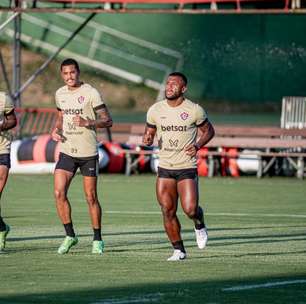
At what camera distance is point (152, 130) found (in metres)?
14.8

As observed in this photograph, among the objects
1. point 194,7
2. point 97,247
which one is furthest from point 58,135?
point 194,7

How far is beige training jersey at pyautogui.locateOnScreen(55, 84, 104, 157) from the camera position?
1530cm

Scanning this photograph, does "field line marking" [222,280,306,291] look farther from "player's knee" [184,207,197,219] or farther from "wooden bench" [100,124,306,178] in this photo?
"wooden bench" [100,124,306,178]

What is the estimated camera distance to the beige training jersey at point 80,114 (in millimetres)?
15297

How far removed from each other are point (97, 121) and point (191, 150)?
4.02ft

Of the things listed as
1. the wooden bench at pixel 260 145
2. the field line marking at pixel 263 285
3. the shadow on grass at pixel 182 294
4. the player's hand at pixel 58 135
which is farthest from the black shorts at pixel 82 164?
the wooden bench at pixel 260 145

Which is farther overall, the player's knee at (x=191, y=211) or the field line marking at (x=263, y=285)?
the player's knee at (x=191, y=211)

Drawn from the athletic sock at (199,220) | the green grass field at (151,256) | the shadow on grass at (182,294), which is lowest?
the green grass field at (151,256)

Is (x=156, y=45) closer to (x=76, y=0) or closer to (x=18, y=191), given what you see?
(x=76, y=0)

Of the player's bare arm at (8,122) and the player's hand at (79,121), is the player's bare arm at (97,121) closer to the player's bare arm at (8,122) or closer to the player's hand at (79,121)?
the player's hand at (79,121)

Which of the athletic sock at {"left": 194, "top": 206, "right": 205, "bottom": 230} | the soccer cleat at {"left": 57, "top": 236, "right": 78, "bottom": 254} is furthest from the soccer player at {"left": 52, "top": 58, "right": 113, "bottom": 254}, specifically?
the athletic sock at {"left": 194, "top": 206, "right": 205, "bottom": 230}

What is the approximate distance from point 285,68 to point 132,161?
708 centimetres

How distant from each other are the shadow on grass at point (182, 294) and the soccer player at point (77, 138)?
2.94 meters

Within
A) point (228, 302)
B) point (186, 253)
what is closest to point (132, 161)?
point (186, 253)
